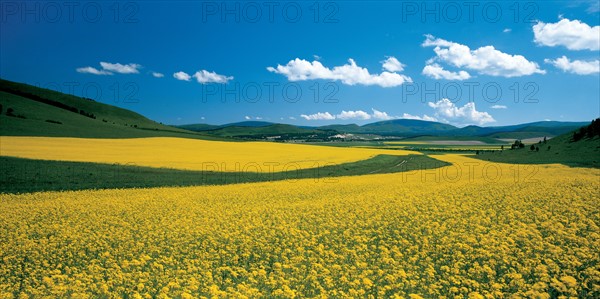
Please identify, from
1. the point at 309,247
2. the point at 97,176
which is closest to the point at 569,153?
the point at 309,247

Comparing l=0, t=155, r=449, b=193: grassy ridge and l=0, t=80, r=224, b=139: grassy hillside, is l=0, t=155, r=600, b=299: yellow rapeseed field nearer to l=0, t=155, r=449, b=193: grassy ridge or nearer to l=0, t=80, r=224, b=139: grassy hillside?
l=0, t=155, r=449, b=193: grassy ridge

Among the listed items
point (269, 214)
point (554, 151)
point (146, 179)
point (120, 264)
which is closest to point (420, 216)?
point (269, 214)

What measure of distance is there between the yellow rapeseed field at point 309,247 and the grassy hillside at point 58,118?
4940 centimetres

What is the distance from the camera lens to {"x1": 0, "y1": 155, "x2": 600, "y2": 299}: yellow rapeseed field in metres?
7.85

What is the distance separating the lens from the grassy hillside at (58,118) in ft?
189

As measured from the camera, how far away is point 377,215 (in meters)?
13.9

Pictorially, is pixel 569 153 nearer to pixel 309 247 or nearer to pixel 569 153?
pixel 569 153

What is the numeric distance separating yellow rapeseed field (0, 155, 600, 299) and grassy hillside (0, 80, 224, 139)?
49399 millimetres

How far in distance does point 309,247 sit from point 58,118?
89.8 m

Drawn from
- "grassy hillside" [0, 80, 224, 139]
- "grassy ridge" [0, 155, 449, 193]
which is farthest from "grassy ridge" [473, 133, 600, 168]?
"grassy hillside" [0, 80, 224, 139]

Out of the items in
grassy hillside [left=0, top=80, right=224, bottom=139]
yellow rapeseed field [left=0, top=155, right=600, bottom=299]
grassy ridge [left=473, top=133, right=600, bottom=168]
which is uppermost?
grassy hillside [left=0, top=80, right=224, bottom=139]

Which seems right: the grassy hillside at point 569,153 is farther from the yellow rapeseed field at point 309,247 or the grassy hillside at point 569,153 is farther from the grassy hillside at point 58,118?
the grassy hillside at point 58,118

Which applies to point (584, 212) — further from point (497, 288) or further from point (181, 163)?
point (181, 163)

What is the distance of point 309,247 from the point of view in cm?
1073
